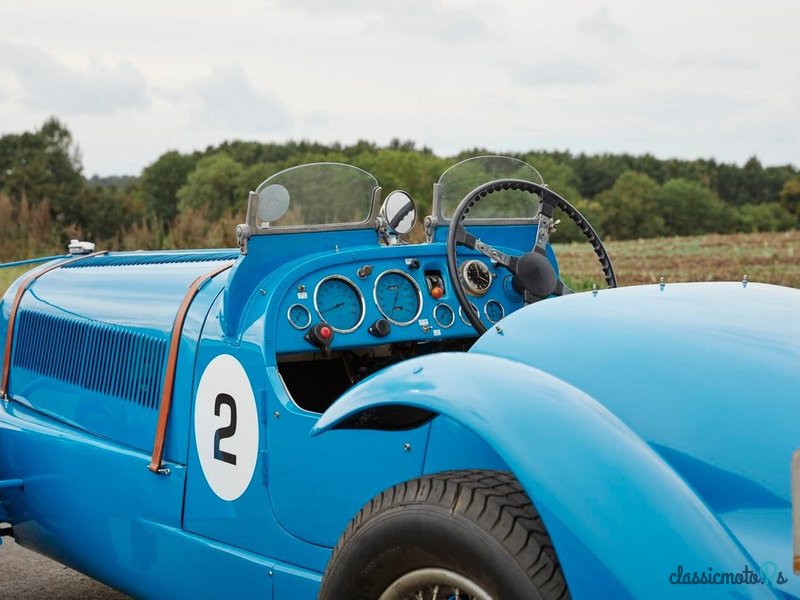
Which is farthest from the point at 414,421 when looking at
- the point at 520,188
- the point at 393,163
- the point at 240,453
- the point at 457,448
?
the point at 393,163

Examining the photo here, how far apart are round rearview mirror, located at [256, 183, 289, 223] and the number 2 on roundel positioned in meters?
0.66

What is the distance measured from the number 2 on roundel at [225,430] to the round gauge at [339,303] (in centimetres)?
45

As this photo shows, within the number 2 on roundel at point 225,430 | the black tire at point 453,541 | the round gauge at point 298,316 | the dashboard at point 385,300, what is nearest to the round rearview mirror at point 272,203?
the dashboard at point 385,300

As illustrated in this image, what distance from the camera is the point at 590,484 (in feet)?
6.60

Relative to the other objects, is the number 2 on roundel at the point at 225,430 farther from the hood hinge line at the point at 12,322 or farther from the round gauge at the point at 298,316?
the hood hinge line at the point at 12,322

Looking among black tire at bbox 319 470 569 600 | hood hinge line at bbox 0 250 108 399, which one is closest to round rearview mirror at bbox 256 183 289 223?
black tire at bbox 319 470 569 600

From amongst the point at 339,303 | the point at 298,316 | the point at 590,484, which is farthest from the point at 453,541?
the point at 339,303

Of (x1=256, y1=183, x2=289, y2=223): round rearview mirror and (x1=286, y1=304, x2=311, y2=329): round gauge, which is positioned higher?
(x1=256, y1=183, x2=289, y2=223): round rearview mirror

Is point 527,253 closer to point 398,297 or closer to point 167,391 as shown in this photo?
point 398,297

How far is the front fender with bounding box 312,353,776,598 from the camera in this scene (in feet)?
6.30

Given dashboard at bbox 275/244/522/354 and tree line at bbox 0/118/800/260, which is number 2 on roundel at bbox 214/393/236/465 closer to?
dashboard at bbox 275/244/522/354

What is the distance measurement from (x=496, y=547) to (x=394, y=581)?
1.00ft

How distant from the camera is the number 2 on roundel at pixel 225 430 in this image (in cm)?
313

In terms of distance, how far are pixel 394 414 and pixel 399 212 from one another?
1.45 metres
